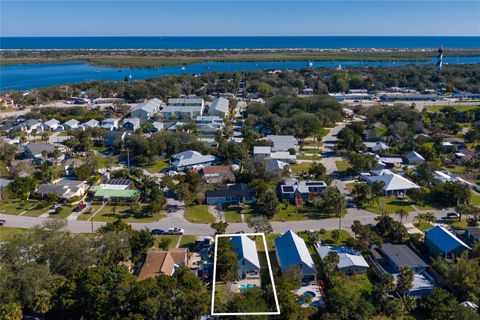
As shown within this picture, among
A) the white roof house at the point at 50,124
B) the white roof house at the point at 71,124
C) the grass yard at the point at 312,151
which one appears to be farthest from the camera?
the white roof house at the point at 71,124

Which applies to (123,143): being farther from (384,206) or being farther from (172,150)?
(384,206)

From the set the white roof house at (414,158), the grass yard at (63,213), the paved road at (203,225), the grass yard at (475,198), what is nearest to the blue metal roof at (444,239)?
the paved road at (203,225)

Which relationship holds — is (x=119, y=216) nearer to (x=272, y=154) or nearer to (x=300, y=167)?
(x=272, y=154)

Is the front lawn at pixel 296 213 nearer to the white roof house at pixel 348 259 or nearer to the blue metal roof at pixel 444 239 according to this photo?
the white roof house at pixel 348 259

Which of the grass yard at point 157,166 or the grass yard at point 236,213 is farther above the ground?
the grass yard at point 157,166

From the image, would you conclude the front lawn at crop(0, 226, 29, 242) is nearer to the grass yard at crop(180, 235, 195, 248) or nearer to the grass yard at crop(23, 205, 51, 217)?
the grass yard at crop(23, 205, 51, 217)

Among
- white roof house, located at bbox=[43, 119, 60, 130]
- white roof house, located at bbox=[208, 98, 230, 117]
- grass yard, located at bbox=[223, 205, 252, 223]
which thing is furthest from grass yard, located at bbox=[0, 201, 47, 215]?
white roof house, located at bbox=[208, 98, 230, 117]
